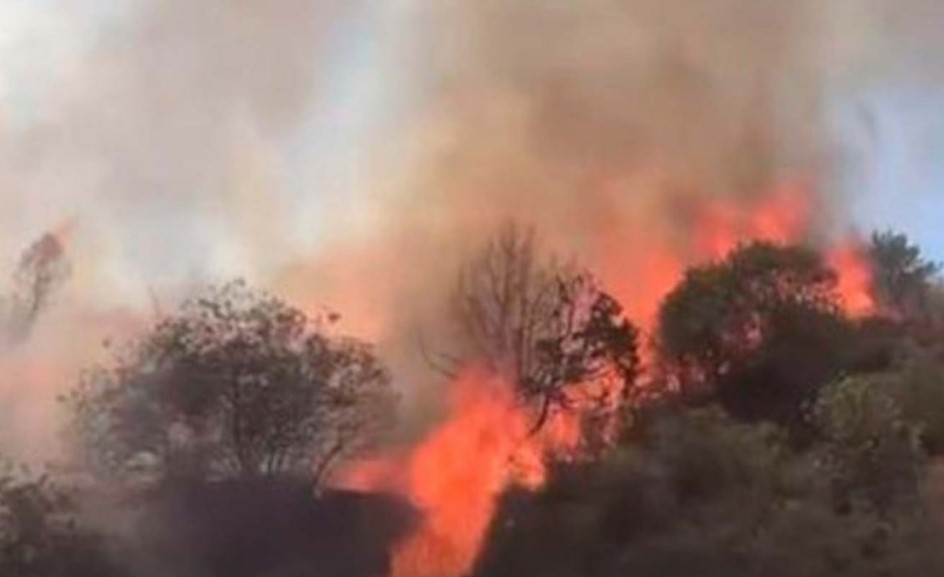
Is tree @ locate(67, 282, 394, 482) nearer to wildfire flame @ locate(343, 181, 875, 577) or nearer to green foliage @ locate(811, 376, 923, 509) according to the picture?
wildfire flame @ locate(343, 181, 875, 577)

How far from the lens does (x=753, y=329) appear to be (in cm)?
5816

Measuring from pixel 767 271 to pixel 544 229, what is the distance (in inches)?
346

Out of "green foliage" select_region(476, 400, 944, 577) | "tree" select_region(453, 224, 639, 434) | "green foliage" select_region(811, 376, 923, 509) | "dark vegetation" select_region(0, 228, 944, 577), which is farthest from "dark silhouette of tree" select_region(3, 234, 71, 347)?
"green foliage" select_region(811, 376, 923, 509)

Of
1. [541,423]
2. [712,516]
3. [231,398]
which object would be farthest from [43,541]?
[541,423]

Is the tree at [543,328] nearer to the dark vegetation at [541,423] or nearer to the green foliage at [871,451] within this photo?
the dark vegetation at [541,423]

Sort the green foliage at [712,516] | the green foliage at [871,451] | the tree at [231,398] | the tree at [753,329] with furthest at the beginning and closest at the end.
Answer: the tree at [753,329] → the tree at [231,398] → the green foliage at [871,451] → the green foliage at [712,516]

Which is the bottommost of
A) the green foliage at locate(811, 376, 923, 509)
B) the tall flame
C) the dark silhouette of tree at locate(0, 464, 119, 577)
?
the dark silhouette of tree at locate(0, 464, 119, 577)

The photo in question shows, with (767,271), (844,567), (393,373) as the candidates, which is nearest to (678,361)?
(767,271)

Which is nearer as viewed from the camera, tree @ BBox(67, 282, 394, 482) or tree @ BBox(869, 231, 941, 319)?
tree @ BBox(67, 282, 394, 482)

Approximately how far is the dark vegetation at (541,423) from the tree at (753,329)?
8 centimetres

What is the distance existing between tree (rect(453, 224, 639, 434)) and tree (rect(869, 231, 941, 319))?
13.1 metres

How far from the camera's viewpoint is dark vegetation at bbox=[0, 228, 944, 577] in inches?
1672

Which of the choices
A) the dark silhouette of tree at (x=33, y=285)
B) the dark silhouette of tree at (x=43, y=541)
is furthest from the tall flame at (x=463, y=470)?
the dark silhouette of tree at (x=33, y=285)

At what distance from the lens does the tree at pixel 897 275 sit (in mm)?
67312
